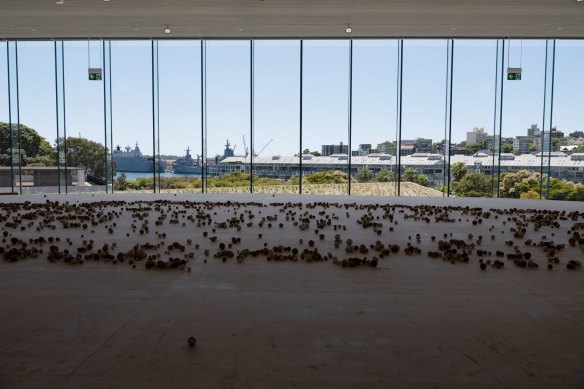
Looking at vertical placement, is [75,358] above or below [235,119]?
below

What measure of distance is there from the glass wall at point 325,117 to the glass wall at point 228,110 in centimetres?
183

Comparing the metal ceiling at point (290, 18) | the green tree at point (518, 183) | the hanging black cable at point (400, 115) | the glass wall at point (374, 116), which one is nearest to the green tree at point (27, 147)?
the metal ceiling at point (290, 18)

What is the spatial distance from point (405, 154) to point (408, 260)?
10.9m

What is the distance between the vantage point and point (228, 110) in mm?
14984

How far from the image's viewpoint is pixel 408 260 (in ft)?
14.5

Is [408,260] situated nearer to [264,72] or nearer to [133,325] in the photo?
[133,325]

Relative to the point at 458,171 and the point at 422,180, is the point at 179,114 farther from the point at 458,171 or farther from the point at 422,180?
the point at 458,171

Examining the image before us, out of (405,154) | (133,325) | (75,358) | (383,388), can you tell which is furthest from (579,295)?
(405,154)

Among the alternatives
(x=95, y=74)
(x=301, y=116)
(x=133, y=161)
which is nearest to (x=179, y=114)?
(x=133, y=161)

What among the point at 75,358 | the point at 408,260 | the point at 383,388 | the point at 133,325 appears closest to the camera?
the point at 383,388

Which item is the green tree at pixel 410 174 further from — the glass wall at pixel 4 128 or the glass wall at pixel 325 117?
the glass wall at pixel 4 128

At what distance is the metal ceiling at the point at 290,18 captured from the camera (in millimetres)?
10398

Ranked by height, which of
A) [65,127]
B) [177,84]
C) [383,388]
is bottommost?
[383,388]

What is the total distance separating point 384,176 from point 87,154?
9614 millimetres
